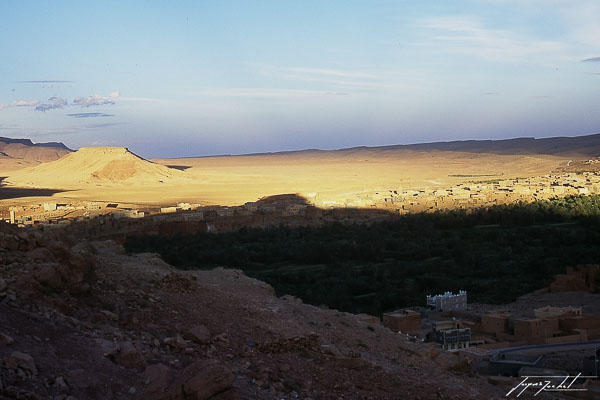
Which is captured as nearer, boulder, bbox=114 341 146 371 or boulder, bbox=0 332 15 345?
boulder, bbox=0 332 15 345

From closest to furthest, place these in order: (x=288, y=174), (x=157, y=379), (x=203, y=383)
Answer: (x=203, y=383)
(x=157, y=379)
(x=288, y=174)

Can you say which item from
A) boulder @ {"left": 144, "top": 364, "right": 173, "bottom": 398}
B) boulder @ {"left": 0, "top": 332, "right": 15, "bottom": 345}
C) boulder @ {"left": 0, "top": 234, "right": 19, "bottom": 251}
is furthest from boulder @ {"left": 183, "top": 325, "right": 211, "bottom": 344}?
boulder @ {"left": 0, "top": 234, "right": 19, "bottom": 251}

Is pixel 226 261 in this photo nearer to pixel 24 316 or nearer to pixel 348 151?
pixel 24 316

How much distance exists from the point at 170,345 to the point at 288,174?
85.5m

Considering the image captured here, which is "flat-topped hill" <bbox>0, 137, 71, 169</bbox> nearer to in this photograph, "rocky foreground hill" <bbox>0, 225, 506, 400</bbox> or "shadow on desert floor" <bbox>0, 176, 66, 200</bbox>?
"shadow on desert floor" <bbox>0, 176, 66, 200</bbox>

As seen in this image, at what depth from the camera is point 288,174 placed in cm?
9144

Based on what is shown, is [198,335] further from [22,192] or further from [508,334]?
[22,192]

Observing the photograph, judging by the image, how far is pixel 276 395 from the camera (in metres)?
5.43

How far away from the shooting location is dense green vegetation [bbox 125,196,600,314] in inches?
802

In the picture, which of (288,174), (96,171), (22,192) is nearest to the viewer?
(22,192)

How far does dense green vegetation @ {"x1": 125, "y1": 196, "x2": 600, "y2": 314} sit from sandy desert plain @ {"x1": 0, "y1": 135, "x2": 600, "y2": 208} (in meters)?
12.1

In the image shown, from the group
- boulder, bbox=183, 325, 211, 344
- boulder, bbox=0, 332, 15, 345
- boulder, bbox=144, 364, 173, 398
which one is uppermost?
boulder, bbox=0, 332, 15, 345

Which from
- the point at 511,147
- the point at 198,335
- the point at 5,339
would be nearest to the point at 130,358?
the point at 5,339

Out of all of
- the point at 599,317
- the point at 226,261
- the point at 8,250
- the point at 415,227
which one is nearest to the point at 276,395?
the point at 8,250
